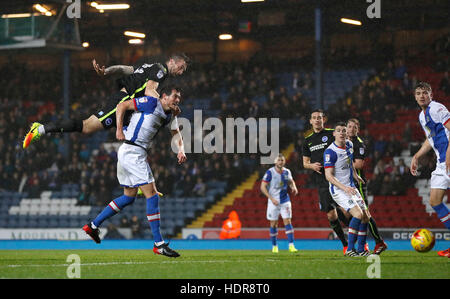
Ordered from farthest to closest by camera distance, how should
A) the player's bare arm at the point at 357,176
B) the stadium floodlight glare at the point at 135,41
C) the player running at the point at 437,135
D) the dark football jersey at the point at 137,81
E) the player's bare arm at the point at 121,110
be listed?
the stadium floodlight glare at the point at 135,41 → the player's bare arm at the point at 357,176 → the dark football jersey at the point at 137,81 → the player running at the point at 437,135 → the player's bare arm at the point at 121,110

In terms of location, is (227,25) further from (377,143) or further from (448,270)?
(448,270)

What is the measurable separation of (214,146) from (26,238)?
6.46 meters

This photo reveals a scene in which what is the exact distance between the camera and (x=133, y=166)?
9.05 metres

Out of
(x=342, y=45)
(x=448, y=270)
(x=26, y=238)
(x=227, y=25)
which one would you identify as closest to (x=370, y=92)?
(x=342, y=45)

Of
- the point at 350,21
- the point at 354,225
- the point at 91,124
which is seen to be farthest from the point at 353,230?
the point at 350,21

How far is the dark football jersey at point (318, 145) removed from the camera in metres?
12.3

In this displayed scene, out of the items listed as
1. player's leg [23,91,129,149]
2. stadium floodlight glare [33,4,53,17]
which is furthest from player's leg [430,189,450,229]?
stadium floodlight glare [33,4,53,17]

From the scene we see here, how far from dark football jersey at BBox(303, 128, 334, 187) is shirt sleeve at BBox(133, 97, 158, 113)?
401 cm

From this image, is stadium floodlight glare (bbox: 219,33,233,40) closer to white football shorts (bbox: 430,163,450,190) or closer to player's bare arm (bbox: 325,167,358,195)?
player's bare arm (bbox: 325,167,358,195)

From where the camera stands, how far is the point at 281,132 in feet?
77.5

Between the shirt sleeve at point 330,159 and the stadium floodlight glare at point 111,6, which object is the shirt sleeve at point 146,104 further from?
the stadium floodlight glare at point 111,6

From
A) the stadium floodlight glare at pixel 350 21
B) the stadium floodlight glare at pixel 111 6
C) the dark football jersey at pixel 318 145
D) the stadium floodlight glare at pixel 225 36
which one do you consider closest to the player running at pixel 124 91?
the dark football jersey at pixel 318 145

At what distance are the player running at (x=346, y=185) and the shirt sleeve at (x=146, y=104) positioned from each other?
2762mm

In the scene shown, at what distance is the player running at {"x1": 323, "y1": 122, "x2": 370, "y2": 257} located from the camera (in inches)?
409
